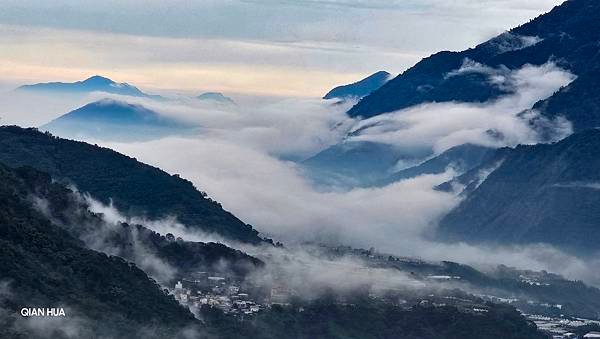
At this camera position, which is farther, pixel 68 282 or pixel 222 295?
pixel 222 295

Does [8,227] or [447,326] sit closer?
[8,227]

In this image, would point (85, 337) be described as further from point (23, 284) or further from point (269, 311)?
point (269, 311)

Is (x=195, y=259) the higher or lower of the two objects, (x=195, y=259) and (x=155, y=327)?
the higher

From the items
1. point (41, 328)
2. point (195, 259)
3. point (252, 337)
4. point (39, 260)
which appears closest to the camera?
point (41, 328)

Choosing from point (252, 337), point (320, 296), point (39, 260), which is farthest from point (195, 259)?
point (39, 260)

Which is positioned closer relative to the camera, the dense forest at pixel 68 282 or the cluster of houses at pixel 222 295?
the dense forest at pixel 68 282

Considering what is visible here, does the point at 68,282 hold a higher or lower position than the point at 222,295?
lower

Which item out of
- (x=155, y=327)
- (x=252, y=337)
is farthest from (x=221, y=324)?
(x=155, y=327)

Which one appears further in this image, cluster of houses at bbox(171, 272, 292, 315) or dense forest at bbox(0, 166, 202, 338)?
cluster of houses at bbox(171, 272, 292, 315)

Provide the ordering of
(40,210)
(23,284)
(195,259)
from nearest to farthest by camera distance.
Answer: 1. (23,284)
2. (40,210)
3. (195,259)

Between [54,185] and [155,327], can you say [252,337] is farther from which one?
[54,185]
